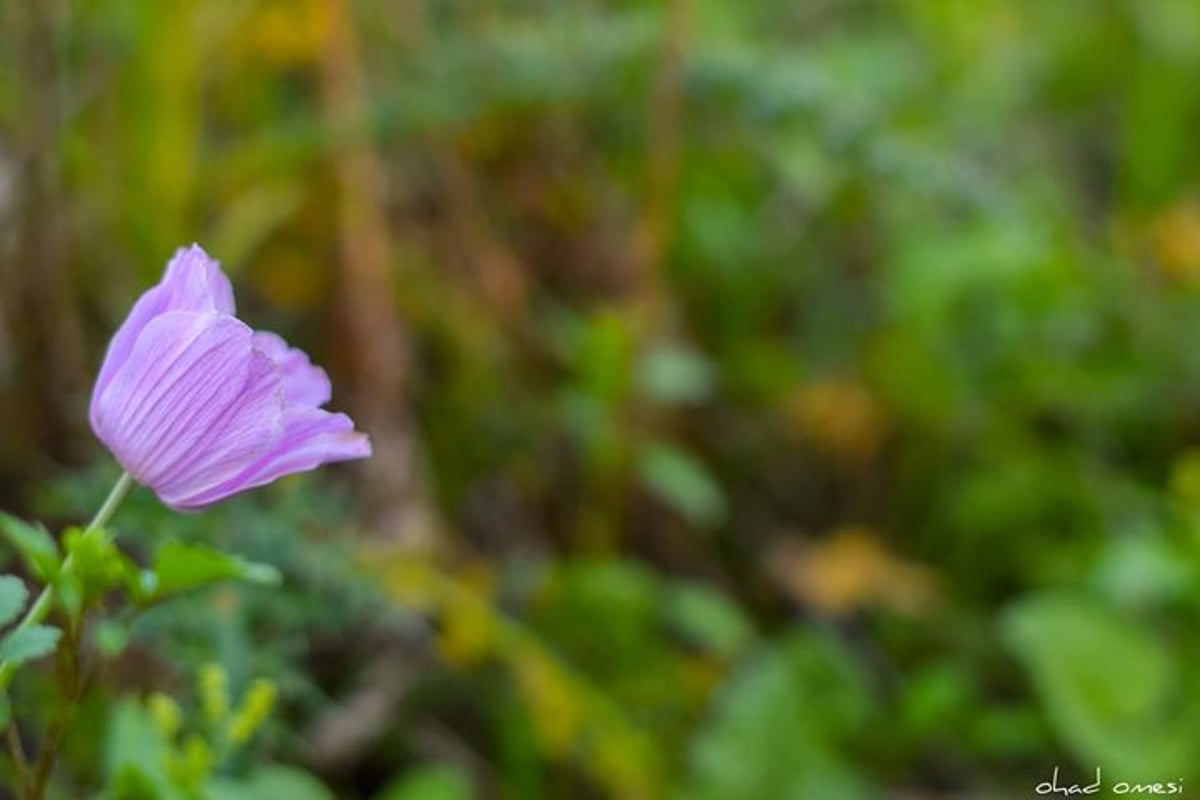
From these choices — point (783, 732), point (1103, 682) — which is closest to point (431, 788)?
point (783, 732)

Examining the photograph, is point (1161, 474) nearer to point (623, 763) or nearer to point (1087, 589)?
point (1087, 589)

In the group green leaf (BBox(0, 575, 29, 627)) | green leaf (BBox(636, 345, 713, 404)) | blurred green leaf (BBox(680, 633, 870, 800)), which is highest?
green leaf (BBox(636, 345, 713, 404))

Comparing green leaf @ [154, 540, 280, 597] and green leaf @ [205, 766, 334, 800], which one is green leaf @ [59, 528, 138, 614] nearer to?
green leaf @ [154, 540, 280, 597]

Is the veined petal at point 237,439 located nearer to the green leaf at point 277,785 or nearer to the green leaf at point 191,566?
the green leaf at point 191,566

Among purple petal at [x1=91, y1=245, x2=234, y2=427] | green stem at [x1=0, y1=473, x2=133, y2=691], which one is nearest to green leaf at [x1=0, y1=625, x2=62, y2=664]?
green stem at [x1=0, y1=473, x2=133, y2=691]

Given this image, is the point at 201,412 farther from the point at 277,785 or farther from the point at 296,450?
the point at 277,785

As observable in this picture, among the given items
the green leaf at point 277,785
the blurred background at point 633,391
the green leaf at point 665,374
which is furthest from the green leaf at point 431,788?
the green leaf at point 665,374
